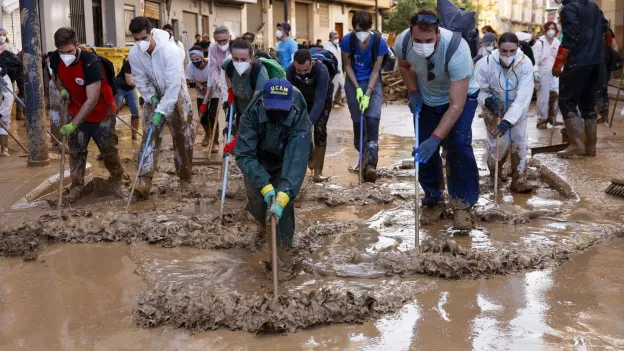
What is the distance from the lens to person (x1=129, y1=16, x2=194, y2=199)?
23.3 feet

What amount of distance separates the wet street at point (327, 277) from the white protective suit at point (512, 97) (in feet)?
1.17

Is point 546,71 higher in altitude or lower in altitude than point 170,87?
higher

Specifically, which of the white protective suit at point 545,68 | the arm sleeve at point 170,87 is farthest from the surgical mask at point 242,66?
the white protective suit at point 545,68

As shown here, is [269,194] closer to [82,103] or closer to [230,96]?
[230,96]

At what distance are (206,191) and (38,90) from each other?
2.36m

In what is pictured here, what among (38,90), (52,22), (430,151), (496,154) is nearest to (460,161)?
(430,151)

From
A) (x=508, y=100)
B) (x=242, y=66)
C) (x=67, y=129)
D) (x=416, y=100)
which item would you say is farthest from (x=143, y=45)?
(x=508, y=100)

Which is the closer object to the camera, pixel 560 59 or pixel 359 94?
pixel 359 94

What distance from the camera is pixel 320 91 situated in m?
7.66

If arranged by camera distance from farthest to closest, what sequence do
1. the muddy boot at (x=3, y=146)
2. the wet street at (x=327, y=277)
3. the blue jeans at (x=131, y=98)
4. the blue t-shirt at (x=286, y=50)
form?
the blue t-shirt at (x=286, y=50)
the blue jeans at (x=131, y=98)
the muddy boot at (x=3, y=146)
the wet street at (x=327, y=277)

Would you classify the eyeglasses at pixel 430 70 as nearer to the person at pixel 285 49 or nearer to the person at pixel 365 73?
the person at pixel 365 73

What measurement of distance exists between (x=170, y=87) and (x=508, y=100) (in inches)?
127

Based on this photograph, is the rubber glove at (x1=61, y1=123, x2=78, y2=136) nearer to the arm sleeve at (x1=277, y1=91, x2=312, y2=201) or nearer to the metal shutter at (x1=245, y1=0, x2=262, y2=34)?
the arm sleeve at (x1=277, y1=91, x2=312, y2=201)

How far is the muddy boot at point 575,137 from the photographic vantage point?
8805mm
